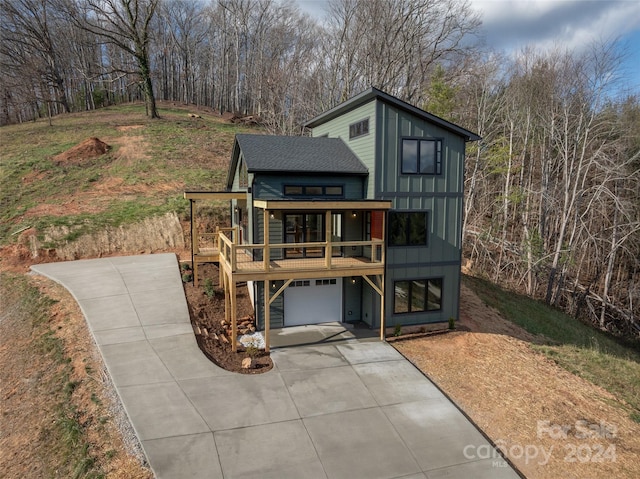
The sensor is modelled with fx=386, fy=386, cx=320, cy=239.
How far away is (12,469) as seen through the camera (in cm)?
691

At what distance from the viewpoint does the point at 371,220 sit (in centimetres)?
1352

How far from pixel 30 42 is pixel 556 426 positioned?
5788 centimetres

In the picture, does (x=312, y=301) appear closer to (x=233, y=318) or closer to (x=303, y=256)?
(x=303, y=256)

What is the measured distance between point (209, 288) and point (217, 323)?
211 centimetres

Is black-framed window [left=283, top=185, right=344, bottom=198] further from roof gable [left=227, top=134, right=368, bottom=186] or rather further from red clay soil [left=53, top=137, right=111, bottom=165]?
red clay soil [left=53, top=137, right=111, bottom=165]

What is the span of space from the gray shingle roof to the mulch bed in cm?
534

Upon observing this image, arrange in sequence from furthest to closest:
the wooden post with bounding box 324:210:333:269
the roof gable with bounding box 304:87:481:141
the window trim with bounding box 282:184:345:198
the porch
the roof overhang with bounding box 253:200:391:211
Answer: the window trim with bounding box 282:184:345:198, the roof gable with bounding box 304:87:481:141, the wooden post with bounding box 324:210:333:269, the porch, the roof overhang with bounding box 253:200:391:211

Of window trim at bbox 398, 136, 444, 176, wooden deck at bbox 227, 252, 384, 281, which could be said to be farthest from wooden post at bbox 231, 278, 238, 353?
window trim at bbox 398, 136, 444, 176

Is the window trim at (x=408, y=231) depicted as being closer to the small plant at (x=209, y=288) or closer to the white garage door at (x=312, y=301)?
the white garage door at (x=312, y=301)

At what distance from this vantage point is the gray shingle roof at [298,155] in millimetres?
12631

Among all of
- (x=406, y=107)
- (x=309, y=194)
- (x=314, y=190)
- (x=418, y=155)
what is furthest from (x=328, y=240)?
(x=406, y=107)

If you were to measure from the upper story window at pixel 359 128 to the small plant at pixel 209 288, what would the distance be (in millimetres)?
7887

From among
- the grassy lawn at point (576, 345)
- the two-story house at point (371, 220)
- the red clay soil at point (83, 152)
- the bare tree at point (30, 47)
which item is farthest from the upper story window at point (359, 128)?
the bare tree at point (30, 47)

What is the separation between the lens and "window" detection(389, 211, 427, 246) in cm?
1314
